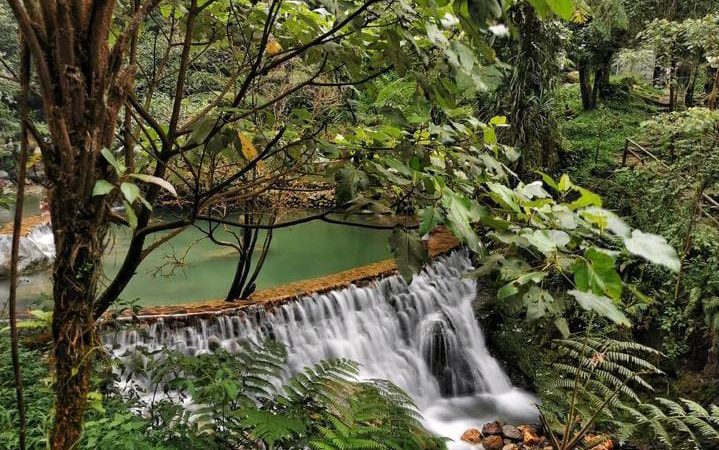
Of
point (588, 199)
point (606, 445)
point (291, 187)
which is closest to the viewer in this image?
point (588, 199)

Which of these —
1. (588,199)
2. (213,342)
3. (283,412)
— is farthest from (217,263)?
(588,199)

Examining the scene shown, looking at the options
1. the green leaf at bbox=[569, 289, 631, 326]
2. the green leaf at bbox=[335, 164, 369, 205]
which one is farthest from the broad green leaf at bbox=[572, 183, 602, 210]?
the green leaf at bbox=[335, 164, 369, 205]

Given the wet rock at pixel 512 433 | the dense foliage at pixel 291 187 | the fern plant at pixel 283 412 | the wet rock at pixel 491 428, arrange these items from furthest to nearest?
the wet rock at pixel 491 428 < the wet rock at pixel 512 433 < the fern plant at pixel 283 412 < the dense foliage at pixel 291 187

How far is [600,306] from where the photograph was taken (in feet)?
3.10

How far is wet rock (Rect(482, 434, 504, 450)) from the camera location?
5.27 meters

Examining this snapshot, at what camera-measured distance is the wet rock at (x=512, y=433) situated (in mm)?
5387

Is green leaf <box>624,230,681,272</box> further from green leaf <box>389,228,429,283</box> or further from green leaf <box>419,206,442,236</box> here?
green leaf <box>389,228,429,283</box>

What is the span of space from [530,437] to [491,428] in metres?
0.43

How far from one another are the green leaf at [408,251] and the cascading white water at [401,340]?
441 cm

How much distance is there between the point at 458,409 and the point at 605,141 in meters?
8.06

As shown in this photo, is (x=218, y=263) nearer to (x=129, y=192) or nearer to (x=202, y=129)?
(x=202, y=129)

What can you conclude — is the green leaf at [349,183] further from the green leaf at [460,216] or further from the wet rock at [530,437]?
the wet rock at [530,437]

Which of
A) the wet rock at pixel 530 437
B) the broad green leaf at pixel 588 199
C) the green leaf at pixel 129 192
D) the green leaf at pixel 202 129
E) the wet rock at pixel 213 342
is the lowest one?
the wet rock at pixel 530 437

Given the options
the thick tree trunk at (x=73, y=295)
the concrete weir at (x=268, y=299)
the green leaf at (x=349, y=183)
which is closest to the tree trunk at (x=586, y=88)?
the concrete weir at (x=268, y=299)
